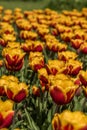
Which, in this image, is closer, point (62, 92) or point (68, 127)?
point (68, 127)

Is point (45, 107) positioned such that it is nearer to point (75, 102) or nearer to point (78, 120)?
point (75, 102)

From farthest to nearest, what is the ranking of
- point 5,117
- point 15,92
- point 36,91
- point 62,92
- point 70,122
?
point 36,91
point 15,92
point 62,92
point 5,117
point 70,122

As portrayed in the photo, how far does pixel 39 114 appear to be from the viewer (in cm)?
504

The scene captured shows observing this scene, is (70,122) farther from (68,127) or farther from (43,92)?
(43,92)

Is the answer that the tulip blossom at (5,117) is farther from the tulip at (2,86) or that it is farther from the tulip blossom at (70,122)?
the tulip at (2,86)

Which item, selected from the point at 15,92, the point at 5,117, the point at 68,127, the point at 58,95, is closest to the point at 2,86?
the point at 15,92

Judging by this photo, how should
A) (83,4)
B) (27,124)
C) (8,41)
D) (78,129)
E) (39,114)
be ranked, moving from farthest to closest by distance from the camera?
(83,4) → (8,41) → (39,114) → (27,124) → (78,129)

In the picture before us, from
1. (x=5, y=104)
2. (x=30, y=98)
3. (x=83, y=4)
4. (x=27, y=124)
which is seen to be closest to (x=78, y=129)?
(x=5, y=104)

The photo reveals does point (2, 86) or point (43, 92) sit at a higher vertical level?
point (2, 86)

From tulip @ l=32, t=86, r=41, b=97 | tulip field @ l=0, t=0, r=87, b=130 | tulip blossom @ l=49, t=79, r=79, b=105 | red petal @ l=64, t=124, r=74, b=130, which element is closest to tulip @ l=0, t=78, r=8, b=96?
tulip field @ l=0, t=0, r=87, b=130

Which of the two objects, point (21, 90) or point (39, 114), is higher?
point (21, 90)

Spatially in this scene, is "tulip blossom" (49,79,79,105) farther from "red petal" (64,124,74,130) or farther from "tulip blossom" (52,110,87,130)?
"red petal" (64,124,74,130)

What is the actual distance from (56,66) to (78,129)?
201 cm

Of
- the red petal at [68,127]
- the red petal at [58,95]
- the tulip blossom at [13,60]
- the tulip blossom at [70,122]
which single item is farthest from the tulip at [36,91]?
the red petal at [68,127]
